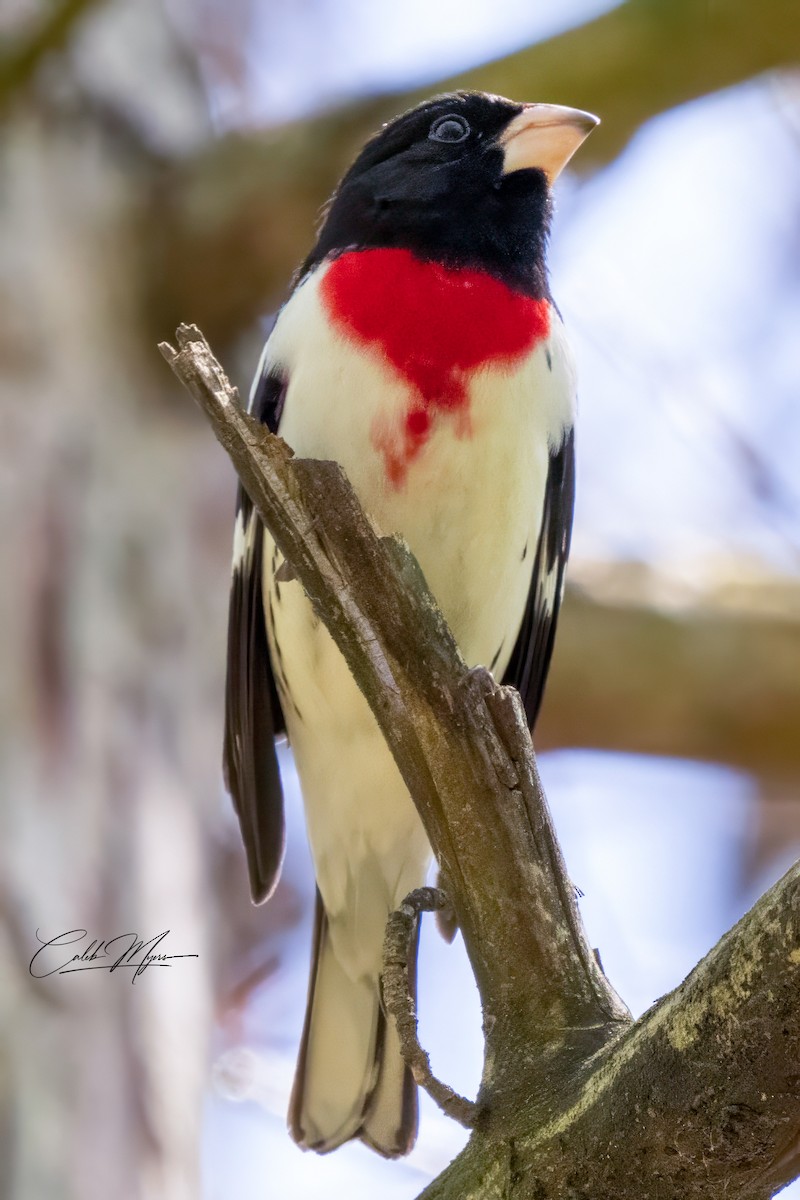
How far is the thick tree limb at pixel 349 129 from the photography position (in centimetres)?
392

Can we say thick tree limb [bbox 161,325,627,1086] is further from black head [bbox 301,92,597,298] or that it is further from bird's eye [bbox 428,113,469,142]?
bird's eye [bbox 428,113,469,142]

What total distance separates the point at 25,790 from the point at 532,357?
161 centimetres

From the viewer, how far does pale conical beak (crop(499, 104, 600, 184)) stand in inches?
138

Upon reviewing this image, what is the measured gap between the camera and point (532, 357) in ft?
10.5

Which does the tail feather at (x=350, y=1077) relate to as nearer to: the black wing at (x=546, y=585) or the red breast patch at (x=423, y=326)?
the black wing at (x=546, y=585)

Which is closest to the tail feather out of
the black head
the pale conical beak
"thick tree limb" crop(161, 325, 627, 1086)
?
"thick tree limb" crop(161, 325, 627, 1086)

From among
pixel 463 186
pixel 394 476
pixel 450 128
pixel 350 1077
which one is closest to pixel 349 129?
pixel 450 128

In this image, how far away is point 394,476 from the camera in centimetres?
314

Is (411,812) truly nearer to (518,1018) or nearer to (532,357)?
(532,357)
